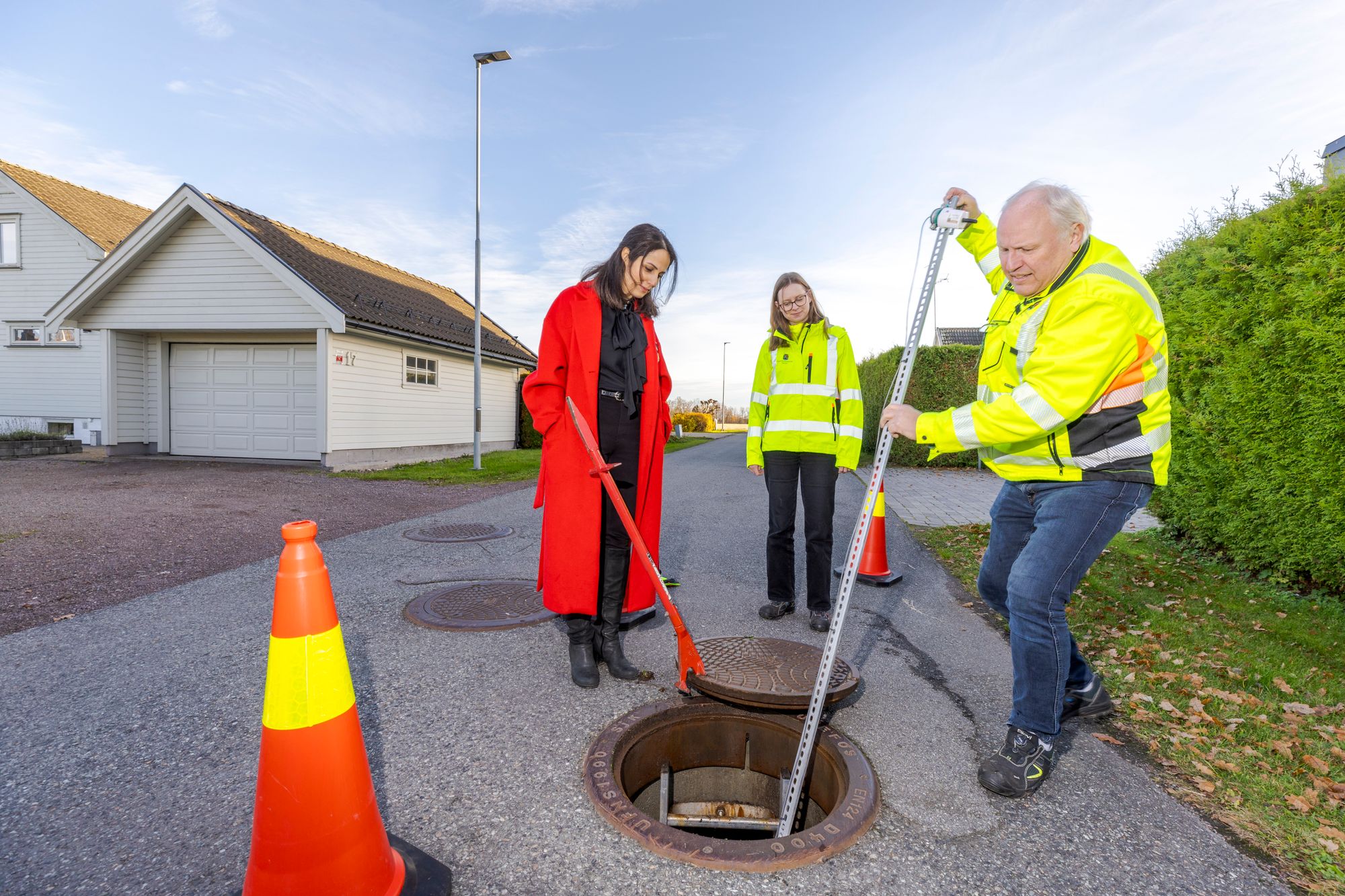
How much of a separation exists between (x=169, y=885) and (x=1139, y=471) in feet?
9.60

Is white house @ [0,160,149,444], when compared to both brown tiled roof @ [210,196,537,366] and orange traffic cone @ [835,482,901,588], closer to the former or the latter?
brown tiled roof @ [210,196,537,366]

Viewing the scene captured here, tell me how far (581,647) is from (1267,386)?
4948mm

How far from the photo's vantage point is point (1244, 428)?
4852 millimetres

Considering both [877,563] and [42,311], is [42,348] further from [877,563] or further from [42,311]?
[877,563]

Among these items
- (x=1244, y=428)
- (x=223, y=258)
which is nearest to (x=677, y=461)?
(x=223, y=258)

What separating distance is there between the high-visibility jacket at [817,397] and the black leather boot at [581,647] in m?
1.60

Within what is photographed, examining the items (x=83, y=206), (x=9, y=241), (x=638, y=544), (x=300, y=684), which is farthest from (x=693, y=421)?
(x=300, y=684)

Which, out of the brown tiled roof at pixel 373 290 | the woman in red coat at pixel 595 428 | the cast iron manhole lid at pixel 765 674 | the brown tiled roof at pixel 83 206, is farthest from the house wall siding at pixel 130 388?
the cast iron manhole lid at pixel 765 674

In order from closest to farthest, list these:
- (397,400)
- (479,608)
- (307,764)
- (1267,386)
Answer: (307,764) < (479,608) < (1267,386) < (397,400)

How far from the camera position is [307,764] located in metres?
1.53

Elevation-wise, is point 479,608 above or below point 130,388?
below

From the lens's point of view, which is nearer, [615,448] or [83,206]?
[615,448]

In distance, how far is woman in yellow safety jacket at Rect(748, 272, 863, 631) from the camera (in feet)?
12.8

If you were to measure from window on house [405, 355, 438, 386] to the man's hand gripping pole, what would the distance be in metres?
13.4
